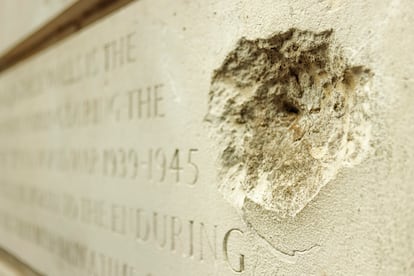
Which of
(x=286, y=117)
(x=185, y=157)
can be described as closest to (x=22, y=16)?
(x=185, y=157)

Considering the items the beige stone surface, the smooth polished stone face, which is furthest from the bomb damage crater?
the beige stone surface

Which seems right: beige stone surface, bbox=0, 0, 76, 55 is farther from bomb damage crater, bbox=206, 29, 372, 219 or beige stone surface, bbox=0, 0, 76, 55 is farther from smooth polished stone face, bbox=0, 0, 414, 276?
bomb damage crater, bbox=206, 29, 372, 219

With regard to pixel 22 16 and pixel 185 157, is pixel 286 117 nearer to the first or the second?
pixel 185 157

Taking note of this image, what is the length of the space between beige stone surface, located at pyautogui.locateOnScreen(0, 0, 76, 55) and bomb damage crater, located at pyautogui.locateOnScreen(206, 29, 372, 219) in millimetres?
659

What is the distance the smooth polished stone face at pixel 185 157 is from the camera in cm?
56

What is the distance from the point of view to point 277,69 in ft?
2.43

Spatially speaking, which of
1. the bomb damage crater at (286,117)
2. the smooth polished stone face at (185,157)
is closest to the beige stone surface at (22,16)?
the smooth polished stone face at (185,157)

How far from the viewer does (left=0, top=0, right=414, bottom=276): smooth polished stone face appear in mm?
558

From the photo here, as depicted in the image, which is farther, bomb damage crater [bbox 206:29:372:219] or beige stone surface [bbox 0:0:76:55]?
beige stone surface [bbox 0:0:76:55]

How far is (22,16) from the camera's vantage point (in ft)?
5.55

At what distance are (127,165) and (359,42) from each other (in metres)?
0.62

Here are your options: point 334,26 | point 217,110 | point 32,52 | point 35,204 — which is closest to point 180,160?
point 217,110

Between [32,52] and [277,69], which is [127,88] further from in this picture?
[32,52]

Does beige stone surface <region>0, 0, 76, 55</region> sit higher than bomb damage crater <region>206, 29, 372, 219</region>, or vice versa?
beige stone surface <region>0, 0, 76, 55</region>
